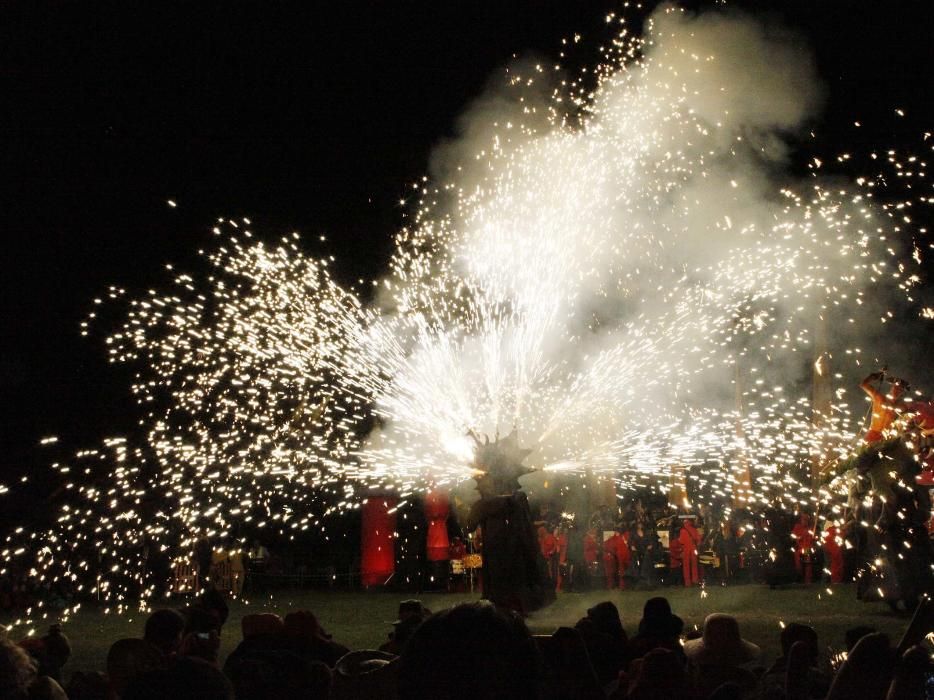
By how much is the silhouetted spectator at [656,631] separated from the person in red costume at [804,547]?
456 inches

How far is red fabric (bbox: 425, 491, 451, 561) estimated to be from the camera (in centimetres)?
1916

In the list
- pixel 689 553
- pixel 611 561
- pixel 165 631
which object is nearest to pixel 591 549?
pixel 611 561

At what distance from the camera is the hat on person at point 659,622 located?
550 centimetres

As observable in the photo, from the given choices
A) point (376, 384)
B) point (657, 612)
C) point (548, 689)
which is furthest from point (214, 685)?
point (376, 384)

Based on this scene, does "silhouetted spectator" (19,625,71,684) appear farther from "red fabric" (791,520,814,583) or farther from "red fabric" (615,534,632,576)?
"red fabric" (791,520,814,583)

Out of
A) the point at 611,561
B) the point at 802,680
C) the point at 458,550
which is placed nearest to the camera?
the point at 802,680

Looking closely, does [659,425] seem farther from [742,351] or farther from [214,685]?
[214,685]

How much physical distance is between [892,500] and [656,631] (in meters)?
6.41

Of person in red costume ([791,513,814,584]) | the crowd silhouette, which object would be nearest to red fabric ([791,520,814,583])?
person in red costume ([791,513,814,584])

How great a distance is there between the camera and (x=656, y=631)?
5492 mm

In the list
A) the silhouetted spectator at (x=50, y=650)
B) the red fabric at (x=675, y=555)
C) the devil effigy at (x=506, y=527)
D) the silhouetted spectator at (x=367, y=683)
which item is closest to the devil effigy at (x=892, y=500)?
the devil effigy at (x=506, y=527)

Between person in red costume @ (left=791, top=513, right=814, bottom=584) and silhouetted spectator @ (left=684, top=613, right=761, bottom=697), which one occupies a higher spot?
person in red costume @ (left=791, top=513, right=814, bottom=584)

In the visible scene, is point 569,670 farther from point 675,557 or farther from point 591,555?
point 675,557

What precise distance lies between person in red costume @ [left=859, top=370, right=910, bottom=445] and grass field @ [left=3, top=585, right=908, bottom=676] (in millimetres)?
2204
